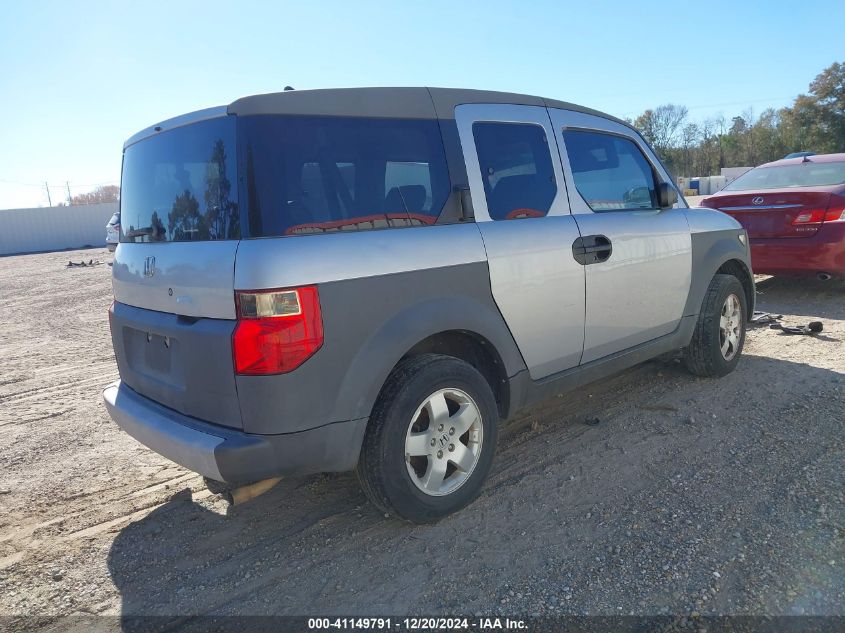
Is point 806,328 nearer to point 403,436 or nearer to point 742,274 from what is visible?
point 742,274

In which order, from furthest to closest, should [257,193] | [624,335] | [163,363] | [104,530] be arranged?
[624,335]
[104,530]
[163,363]
[257,193]

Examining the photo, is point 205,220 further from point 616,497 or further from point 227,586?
point 616,497

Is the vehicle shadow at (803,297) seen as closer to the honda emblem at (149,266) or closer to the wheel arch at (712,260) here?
the wheel arch at (712,260)

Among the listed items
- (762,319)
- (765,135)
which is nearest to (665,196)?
(762,319)

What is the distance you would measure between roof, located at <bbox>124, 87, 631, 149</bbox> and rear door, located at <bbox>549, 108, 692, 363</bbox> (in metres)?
0.67

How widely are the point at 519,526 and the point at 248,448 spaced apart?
1386 mm

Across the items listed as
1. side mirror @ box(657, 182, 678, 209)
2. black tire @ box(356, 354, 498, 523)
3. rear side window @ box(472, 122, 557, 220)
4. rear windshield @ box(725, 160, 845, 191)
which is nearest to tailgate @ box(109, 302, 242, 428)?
black tire @ box(356, 354, 498, 523)

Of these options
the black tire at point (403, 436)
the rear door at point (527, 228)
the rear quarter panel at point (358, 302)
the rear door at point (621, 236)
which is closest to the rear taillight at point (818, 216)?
the rear door at point (621, 236)

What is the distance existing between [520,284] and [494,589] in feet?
4.97

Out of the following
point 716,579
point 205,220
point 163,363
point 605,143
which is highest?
point 605,143

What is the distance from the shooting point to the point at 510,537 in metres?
2.89

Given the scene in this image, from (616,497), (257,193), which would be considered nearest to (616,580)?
(616,497)

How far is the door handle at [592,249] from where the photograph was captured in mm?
3527

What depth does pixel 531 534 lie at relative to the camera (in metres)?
2.91
